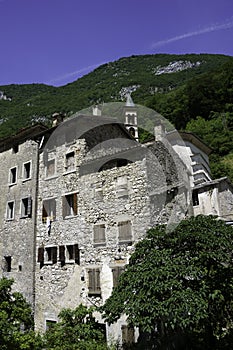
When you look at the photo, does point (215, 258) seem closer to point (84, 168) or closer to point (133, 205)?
point (133, 205)

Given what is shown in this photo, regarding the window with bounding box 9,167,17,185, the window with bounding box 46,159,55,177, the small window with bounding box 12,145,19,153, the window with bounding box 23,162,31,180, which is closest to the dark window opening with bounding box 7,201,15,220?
the window with bounding box 9,167,17,185

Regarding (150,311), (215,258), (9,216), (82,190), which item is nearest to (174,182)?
(82,190)

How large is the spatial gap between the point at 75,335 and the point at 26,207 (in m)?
9.92

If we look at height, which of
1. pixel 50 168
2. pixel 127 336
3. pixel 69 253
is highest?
pixel 50 168

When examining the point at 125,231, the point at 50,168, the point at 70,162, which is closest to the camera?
the point at 125,231

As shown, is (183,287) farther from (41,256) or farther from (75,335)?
(41,256)

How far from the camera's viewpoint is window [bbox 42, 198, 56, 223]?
18.4 meters

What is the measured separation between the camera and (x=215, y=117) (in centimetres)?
5075

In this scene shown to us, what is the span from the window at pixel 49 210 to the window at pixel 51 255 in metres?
1.75

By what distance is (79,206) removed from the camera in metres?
17.0

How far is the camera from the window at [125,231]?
47.2 ft

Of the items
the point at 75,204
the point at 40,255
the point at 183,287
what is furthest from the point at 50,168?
the point at 183,287

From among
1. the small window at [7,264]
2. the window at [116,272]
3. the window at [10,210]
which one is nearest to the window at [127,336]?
the window at [116,272]

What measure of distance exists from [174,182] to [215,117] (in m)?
36.6
